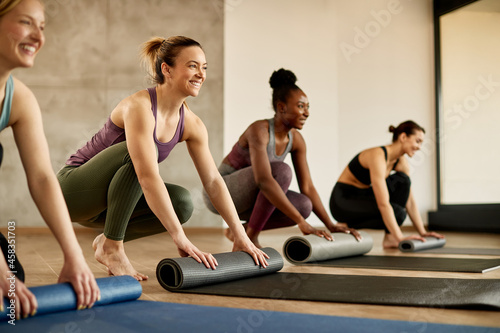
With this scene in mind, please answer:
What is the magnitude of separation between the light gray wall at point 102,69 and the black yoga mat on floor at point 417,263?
9.80 ft

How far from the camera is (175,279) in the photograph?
176 centimetres

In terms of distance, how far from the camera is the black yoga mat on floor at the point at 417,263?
2.35 metres

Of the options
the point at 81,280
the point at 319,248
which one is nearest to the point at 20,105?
the point at 81,280

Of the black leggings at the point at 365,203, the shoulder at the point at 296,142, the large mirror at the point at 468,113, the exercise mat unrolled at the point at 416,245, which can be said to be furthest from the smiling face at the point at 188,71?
the large mirror at the point at 468,113

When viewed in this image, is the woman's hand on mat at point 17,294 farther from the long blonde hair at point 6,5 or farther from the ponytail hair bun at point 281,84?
the ponytail hair bun at point 281,84

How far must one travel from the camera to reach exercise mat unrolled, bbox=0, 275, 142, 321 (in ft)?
4.03

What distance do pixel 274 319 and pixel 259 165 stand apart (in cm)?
158

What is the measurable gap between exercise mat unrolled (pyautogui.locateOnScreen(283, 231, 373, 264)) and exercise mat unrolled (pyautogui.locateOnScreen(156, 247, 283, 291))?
52cm

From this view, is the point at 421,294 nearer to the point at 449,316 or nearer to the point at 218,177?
the point at 449,316

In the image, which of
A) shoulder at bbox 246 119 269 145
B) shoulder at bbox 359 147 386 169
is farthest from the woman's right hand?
shoulder at bbox 359 147 386 169

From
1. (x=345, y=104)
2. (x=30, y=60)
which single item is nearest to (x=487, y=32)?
(x=345, y=104)

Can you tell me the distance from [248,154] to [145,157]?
1324 millimetres

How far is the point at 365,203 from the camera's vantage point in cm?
367

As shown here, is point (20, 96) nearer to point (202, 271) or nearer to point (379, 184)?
point (202, 271)
